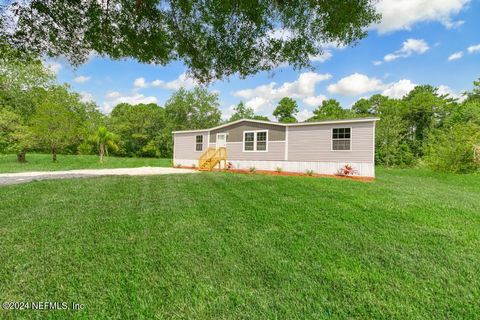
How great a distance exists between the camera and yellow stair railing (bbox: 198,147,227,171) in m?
14.7

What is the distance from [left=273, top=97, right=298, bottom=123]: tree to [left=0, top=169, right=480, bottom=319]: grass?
101 feet

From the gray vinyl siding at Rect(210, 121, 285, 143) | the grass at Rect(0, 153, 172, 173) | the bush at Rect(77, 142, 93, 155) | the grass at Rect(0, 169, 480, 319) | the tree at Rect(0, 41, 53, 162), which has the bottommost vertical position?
the grass at Rect(0, 169, 480, 319)

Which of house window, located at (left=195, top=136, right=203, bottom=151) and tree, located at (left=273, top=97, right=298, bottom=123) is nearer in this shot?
house window, located at (left=195, top=136, right=203, bottom=151)

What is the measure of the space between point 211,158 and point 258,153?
9.86 ft

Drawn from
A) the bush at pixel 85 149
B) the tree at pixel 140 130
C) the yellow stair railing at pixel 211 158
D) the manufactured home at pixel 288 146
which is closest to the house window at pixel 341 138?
the manufactured home at pixel 288 146

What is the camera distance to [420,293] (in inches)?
75.1

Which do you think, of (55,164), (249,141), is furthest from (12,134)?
(249,141)

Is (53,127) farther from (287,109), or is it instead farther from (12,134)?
(287,109)

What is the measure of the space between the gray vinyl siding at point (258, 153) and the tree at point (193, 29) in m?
9.74

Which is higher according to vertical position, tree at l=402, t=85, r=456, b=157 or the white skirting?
tree at l=402, t=85, r=456, b=157

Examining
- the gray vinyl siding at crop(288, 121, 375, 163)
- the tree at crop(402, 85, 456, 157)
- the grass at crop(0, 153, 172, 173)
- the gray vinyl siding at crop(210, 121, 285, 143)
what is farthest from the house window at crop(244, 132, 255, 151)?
the tree at crop(402, 85, 456, 157)

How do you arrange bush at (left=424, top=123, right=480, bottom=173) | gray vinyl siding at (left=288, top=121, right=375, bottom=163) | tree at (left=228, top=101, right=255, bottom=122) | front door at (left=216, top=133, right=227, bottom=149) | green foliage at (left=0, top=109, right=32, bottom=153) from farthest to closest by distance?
tree at (left=228, top=101, right=255, bottom=122) → front door at (left=216, top=133, right=227, bottom=149) → green foliage at (left=0, top=109, right=32, bottom=153) → bush at (left=424, top=123, right=480, bottom=173) → gray vinyl siding at (left=288, top=121, right=375, bottom=163)

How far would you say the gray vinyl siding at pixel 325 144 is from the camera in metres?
11.3

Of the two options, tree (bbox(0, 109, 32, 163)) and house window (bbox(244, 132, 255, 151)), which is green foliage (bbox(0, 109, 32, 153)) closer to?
tree (bbox(0, 109, 32, 163))
